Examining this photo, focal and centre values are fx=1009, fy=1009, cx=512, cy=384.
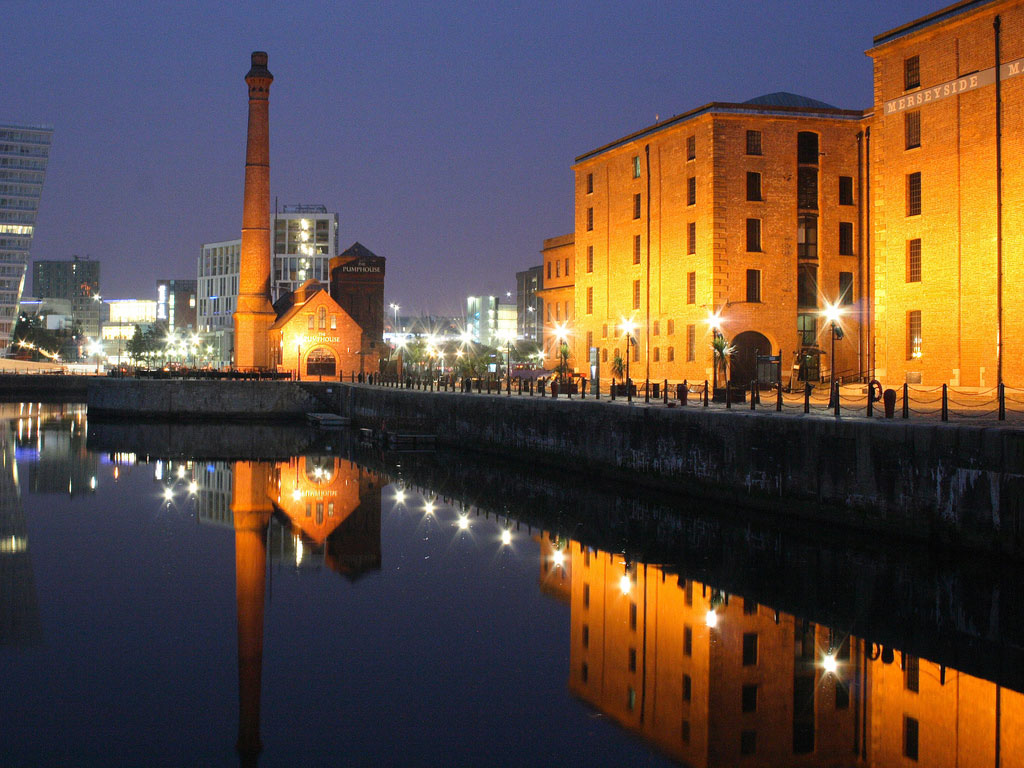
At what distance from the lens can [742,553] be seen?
20.8 meters

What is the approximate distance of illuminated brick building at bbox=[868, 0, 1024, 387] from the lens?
3173 centimetres

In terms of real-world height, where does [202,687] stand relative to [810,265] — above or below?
below

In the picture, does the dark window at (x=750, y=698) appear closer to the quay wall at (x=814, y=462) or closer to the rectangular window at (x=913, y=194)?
the quay wall at (x=814, y=462)

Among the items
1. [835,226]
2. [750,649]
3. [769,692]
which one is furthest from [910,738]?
[835,226]

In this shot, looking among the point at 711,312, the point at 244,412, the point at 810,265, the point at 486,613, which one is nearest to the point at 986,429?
the point at 486,613

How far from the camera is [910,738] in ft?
37.6

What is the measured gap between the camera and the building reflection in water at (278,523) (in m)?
14.5

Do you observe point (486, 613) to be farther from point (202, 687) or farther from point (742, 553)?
point (742, 553)

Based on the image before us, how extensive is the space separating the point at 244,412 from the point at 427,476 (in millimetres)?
36553

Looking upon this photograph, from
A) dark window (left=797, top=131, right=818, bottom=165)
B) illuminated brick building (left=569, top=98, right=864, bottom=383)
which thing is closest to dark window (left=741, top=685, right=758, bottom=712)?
illuminated brick building (left=569, top=98, right=864, bottom=383)

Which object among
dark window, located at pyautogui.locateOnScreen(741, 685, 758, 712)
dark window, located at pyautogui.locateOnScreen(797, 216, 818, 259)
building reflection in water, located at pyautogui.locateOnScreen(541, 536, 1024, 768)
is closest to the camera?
building reflection in water, located at pyautogui.locateOnScreen(541, 536, 1024, 768)

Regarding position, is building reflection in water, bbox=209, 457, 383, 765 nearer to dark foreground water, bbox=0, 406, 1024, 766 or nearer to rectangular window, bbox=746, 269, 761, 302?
dark foreground water, bbox=0, 406, 1024, 766

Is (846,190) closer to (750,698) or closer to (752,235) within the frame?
(752,235)

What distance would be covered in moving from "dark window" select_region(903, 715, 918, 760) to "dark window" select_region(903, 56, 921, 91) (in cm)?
2912
